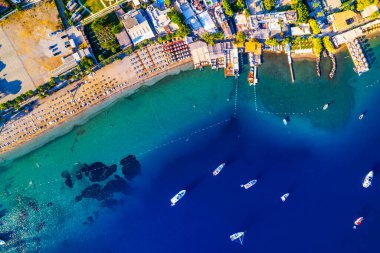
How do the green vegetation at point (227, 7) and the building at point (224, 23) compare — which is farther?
the building at point (224, 23)

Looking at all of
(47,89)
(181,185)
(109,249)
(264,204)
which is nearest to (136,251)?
(109,249)

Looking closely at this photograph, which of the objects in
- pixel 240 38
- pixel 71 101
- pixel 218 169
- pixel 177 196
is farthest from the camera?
pixel 177 196

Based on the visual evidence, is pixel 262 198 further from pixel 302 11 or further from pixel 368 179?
pixel 302 11

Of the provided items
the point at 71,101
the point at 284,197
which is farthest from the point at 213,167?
the point at 71,101

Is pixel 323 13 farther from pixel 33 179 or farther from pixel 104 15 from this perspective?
pixel 33 179

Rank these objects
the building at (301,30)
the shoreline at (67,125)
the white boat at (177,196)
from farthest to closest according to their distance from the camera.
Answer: the white boat at (177,196) < the shoreline at (67,125) < the building at (301,30)

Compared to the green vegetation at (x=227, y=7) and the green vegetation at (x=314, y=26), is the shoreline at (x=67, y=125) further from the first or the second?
the green vegetation at (x=314, y=26)

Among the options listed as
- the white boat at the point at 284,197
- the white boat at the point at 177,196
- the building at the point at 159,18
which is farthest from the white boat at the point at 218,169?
the building at the point at 159,18
